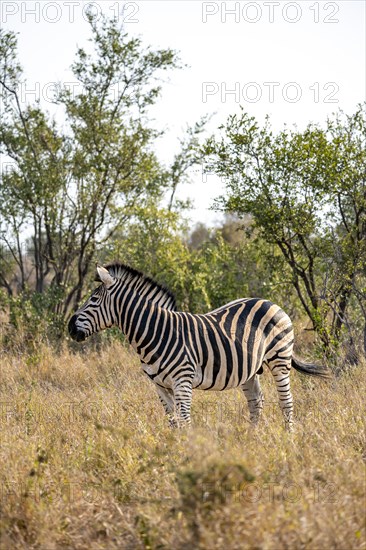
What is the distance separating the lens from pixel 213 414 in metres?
6.73

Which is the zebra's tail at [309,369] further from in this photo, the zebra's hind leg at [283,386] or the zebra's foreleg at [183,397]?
the zebra's foreleg at [183,397]

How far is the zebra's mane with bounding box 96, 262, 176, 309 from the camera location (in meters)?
6.84

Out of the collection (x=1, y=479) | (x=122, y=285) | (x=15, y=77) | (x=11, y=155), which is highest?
(x=15, y=77)

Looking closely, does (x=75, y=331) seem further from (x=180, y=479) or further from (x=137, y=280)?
(x=180, y=479)

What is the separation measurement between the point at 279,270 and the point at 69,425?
5632mm

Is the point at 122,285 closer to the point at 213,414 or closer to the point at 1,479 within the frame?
the point at 213,414

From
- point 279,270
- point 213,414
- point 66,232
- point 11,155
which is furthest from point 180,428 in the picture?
point 11,155

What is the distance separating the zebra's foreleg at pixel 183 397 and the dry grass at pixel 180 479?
0.59ft

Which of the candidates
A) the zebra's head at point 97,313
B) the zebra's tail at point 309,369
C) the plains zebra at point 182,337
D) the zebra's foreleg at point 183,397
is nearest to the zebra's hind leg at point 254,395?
the plains zebra at point 182,337

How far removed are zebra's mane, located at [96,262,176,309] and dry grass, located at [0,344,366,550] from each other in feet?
3.57

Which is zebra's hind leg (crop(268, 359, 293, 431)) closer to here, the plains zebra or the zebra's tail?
the plains zebra

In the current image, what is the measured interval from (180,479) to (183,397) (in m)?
2.31

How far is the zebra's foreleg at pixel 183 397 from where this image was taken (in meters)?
6.18

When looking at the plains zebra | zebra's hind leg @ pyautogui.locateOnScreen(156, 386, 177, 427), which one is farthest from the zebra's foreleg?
zebra's hind leg @ pyautogui.locateOnScreen(156, 386, 177, 427)
